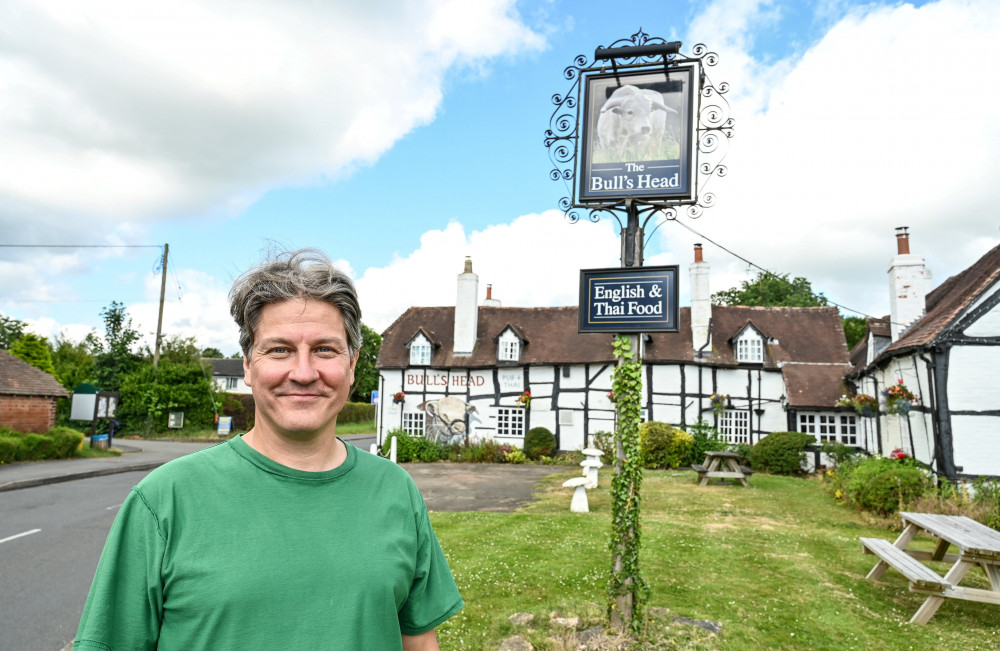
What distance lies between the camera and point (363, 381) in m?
60.7

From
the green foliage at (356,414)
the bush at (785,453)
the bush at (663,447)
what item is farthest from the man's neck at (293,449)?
the green foliage at (356,414)

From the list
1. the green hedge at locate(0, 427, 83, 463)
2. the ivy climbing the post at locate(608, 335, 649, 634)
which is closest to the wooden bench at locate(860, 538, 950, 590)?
the ivy climbing the post at locate(608, 335, 649, 634)

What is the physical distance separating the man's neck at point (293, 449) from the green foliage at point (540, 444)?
21310mm

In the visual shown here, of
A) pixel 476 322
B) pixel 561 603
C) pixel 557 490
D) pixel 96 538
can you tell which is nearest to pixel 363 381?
pixel 476 322

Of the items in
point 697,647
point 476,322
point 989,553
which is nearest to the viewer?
point 697,647

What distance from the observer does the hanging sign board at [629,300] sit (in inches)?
224

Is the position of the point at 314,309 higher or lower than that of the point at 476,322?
lower

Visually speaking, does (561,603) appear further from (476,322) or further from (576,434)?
(476,322)

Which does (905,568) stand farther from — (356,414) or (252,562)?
(356,414)

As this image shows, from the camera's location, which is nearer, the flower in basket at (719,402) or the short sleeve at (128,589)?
the short sleeve at (128,589)

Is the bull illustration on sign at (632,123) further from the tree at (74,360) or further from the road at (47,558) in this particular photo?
the tree at (74,360)

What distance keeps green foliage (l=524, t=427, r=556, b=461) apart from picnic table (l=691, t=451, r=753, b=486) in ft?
22.0

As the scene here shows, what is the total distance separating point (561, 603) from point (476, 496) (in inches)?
326

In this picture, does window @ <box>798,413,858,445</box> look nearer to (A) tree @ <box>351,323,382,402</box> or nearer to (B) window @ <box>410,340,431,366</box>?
(B) window @ <box>410,340,431,366</box>
